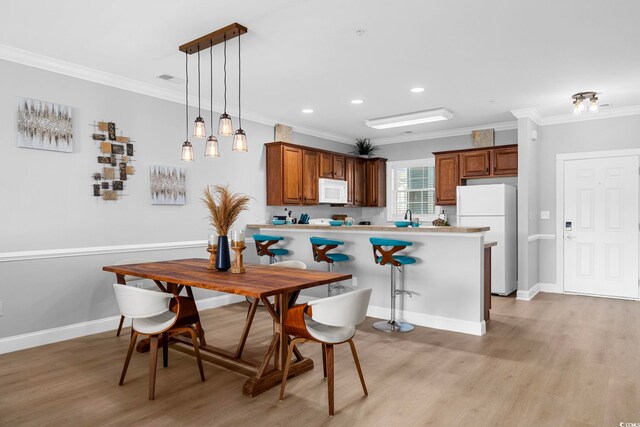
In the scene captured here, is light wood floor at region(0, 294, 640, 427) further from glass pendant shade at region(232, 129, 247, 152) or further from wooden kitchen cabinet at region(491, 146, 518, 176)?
wooden kitchen cabinet at region(491, 146, 518, 176)

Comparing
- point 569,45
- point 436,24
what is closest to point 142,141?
point 436,24

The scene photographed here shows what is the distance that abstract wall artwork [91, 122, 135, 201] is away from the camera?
13.9 ft

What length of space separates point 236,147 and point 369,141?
502cm

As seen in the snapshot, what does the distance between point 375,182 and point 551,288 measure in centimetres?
334

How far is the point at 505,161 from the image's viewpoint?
6.32 m

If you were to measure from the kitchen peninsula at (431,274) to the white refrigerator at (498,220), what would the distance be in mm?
1806

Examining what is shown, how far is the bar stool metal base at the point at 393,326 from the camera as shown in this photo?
4.21 metres

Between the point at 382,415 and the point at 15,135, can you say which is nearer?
the point at 382,415

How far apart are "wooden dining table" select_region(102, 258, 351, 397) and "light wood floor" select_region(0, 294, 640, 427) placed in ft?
0.28

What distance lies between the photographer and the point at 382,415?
2.48m

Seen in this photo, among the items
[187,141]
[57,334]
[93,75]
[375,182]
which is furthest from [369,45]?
[375,182]

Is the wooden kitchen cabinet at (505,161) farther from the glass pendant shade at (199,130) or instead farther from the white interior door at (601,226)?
the glass pendant shade at (199,130)

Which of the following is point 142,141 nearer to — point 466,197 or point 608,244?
point 466,197

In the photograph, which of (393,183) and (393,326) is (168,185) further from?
(393,183)
